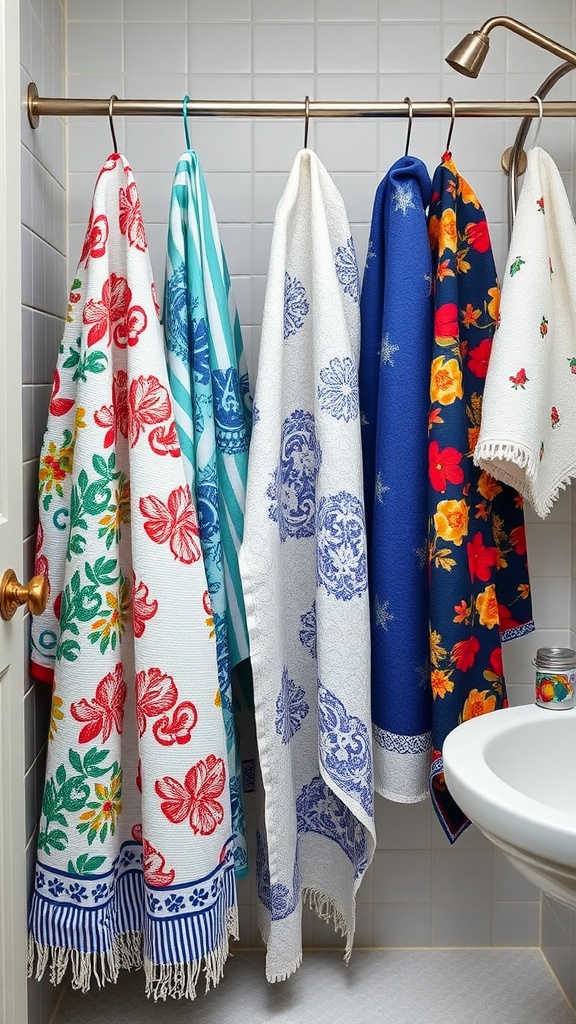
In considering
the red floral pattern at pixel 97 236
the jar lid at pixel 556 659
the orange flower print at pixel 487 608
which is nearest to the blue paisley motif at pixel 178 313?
the red floral pattern at pixel 97 236

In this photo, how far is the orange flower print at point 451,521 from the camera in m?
1.23

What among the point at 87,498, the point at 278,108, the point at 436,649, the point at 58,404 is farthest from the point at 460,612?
the point at 278,108

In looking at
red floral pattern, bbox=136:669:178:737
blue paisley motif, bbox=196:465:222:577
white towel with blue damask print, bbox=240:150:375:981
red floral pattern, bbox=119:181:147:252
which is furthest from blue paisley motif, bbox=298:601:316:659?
red floral pattern, bbox=119:181:147:252

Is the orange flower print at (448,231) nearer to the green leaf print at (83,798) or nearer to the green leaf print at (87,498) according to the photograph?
the green leaf print at (87,498)

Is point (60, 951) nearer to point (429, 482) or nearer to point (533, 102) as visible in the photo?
point (429, 482)

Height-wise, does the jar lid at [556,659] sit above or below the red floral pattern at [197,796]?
above

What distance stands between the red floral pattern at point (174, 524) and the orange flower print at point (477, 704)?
0.44 meters

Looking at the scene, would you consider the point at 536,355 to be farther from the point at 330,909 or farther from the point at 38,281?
the point at 330,909

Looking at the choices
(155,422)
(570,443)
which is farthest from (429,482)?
(155,422)

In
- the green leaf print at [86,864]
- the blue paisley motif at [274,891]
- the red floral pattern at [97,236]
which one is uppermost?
the red floral pattern at [97,236]

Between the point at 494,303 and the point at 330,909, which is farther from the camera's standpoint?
the point at 330,909

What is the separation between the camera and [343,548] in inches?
49.3

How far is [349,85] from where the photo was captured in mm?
1527

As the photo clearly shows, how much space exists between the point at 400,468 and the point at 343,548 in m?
0.14
